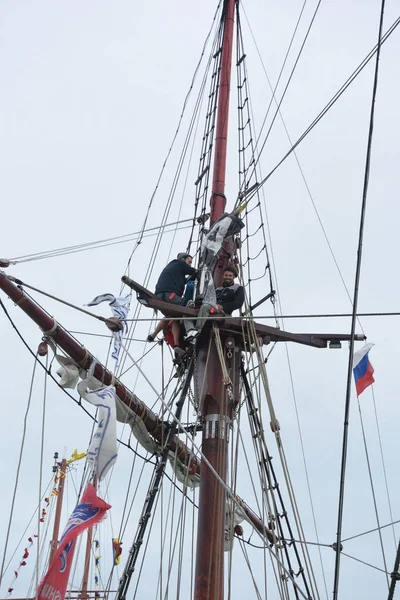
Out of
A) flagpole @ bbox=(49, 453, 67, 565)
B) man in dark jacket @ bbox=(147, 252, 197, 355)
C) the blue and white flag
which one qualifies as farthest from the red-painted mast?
flagpole @ bbox=(49, 453, 67, 565)

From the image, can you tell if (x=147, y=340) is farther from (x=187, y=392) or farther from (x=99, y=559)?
(x=99, y=559)

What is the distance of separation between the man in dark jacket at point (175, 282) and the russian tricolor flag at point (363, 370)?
241cm

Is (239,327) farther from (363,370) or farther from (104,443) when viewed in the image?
(104,443)

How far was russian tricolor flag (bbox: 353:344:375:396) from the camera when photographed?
924cm

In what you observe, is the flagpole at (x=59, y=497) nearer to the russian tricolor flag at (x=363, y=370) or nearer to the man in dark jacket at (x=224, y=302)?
the man in dark jacket at (x=224, y=302)

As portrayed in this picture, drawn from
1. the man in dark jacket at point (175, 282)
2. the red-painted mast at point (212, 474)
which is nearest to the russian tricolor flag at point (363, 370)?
the red-painted mast at point (212, 474)

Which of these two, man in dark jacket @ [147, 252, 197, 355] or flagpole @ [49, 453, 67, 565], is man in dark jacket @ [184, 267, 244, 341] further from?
flagpole @ [49, 453, 67, 565]

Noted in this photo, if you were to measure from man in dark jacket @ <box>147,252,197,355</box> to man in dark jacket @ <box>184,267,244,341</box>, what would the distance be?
0.53m

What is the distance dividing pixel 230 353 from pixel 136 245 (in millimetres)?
3585

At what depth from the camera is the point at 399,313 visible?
21.5ft

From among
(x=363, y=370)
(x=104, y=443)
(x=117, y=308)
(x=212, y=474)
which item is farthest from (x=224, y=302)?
(x=104, y=443)

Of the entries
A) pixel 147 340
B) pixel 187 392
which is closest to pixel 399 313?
pixel 187 392

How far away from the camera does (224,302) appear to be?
9969mm

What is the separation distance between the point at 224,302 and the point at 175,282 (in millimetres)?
793
